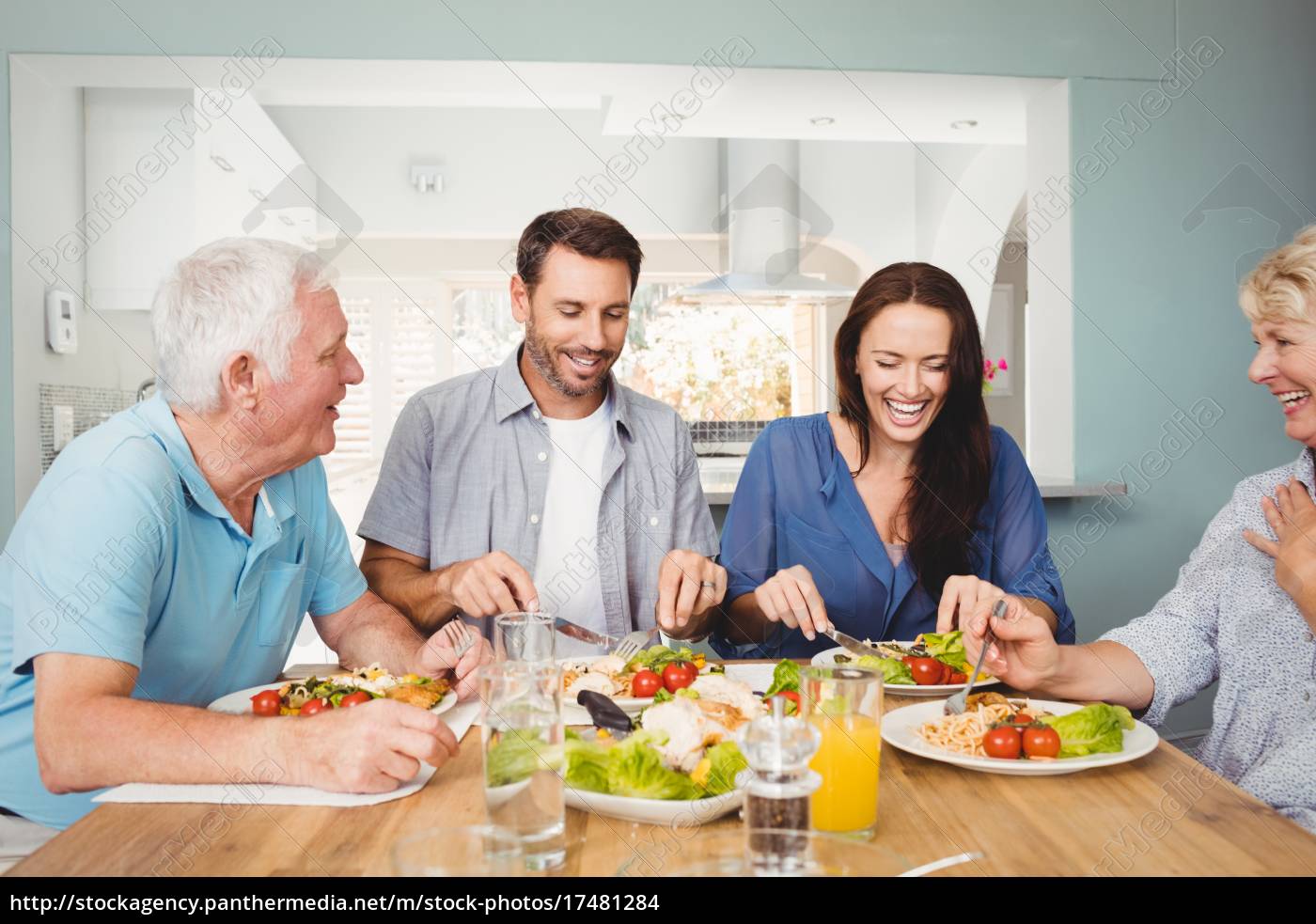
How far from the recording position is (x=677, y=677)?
4.61 ft

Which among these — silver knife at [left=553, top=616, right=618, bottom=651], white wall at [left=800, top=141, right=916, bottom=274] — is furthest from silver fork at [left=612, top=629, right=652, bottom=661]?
white wall at [left=800, top=141, right=916, bottom=274]

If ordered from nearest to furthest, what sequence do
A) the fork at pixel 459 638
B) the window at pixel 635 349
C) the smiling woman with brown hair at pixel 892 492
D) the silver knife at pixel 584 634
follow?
the fork at pixel 459 638
the silver knife at pixel 584 634
the smiling woman with brown hair at pixel 892 492
the window at pixel 635 349

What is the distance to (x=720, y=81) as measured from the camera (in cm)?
312

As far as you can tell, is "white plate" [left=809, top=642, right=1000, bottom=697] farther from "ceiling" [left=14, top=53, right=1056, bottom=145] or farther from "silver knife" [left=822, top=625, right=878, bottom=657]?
"ceiling" [left=14, top=53, right=1056, bottom=145]

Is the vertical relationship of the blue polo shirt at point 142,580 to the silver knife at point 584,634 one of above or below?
above

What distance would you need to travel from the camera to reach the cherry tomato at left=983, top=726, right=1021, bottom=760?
3.93 feet

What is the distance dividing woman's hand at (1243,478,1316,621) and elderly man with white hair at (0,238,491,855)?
1.08 m

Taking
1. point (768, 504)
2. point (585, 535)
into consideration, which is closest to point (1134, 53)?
point (768, 504)

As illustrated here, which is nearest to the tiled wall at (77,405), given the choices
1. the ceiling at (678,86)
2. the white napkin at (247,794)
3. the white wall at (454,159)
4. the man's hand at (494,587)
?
the ceiling at (678,86)

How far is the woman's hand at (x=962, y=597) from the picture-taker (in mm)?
1643

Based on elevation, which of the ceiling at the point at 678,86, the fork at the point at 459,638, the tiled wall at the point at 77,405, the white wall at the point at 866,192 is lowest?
the fork at the point at 459,638

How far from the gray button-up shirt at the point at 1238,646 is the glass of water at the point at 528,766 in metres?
1.04

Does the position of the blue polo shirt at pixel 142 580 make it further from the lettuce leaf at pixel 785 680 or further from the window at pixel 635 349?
the window at pixel 635 349

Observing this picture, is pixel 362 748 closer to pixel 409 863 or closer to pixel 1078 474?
pixel 409 863
